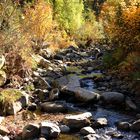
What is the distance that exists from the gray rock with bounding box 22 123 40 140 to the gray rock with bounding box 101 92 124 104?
535 centimetres

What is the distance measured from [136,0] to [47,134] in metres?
13.6

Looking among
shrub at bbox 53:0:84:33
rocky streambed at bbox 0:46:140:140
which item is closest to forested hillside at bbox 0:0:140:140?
rocky streambed at bbox 0:46:140:140

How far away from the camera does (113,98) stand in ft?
59.1

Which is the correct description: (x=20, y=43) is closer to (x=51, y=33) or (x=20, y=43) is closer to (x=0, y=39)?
(x=0, y=39)

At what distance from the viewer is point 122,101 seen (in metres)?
17.9

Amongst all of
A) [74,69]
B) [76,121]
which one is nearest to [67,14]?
[74,69]

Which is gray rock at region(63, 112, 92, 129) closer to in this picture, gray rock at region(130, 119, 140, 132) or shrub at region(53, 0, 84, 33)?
gray rock at region(130, 119, 140, 132)

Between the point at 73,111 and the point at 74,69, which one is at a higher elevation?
the point at 74,69

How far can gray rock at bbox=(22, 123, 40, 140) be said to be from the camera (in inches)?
520

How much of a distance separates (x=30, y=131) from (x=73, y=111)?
Result: 399cm

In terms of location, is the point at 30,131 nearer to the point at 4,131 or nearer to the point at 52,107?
the point at 4,131

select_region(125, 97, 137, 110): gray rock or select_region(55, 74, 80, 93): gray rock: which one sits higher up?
select_region(55, 74, 80, 93): gray rock

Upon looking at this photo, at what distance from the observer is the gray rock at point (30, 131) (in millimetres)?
13195

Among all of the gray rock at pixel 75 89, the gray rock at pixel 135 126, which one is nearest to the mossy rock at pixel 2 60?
the gray rock at pixel 75 89
